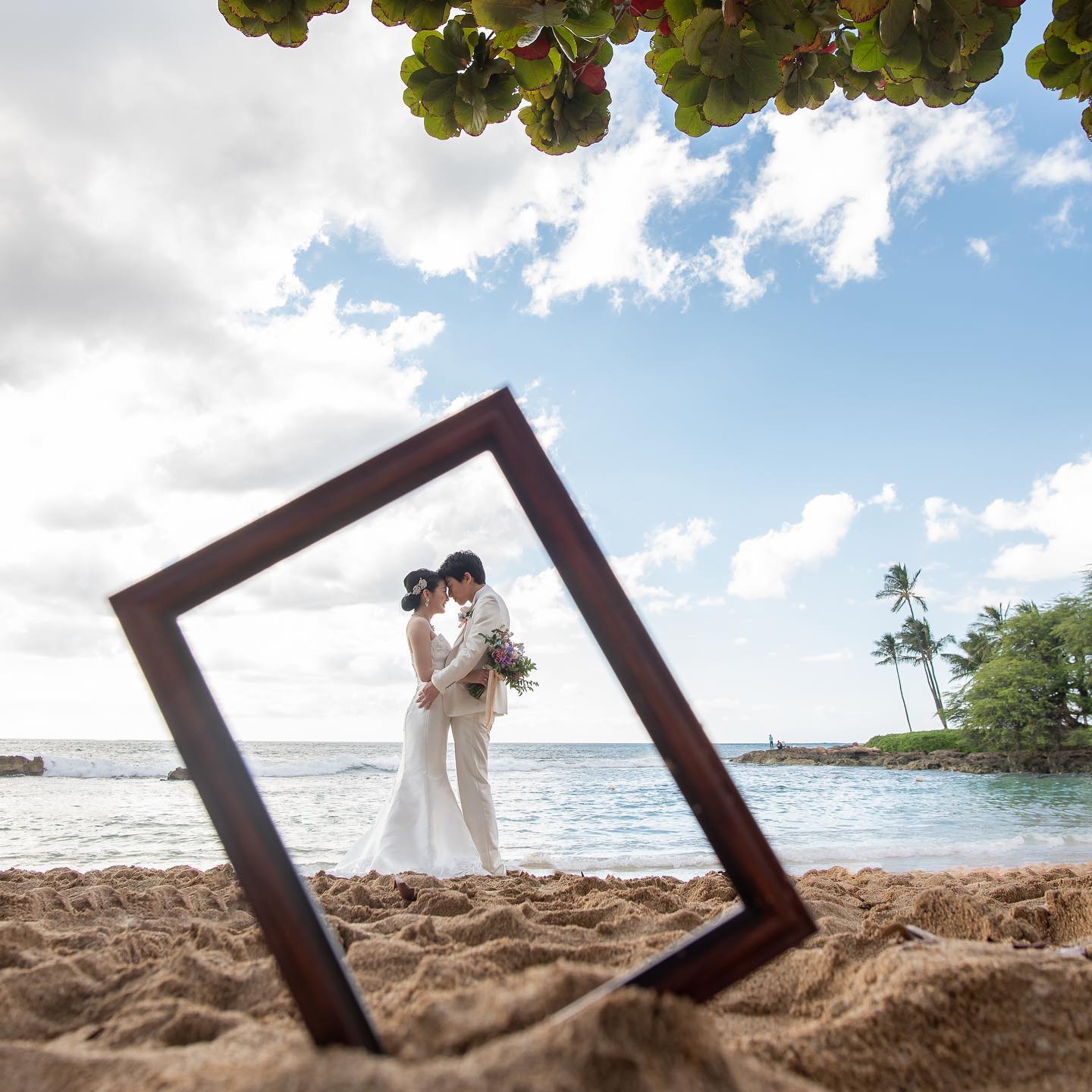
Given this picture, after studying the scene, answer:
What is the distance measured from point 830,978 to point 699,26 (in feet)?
7.41

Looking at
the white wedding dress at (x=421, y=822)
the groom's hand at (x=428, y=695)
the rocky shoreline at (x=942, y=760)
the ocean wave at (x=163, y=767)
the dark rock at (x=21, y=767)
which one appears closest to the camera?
the white wedding dress at (x=421, y=822)

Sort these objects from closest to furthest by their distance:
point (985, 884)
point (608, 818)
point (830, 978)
Answer: point (830, 978) < point (985, 884) < point (608, 818)

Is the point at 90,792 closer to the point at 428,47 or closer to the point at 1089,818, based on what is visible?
the point at 428,47

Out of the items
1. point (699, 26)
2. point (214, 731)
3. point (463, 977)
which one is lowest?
point (463, 977)

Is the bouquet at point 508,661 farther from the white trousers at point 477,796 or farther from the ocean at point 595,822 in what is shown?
the ocean at point 595,822

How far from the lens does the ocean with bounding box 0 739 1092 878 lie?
6797 mm

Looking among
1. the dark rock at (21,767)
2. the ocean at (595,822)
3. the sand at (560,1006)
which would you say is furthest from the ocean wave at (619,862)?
the dark rock at (21,767)

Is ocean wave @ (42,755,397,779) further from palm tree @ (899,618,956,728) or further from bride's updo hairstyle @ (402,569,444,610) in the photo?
palm tree @ (899,618,956,728)

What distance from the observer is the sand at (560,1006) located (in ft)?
2.36

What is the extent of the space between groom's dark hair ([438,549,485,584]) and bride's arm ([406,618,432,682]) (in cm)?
52

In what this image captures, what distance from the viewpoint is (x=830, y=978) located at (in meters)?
1.29

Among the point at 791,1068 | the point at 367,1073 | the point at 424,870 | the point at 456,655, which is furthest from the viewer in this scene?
the point at 456,655

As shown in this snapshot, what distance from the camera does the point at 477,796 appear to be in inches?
213

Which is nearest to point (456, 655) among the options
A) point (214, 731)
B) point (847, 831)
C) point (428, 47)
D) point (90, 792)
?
point (428, 47)
